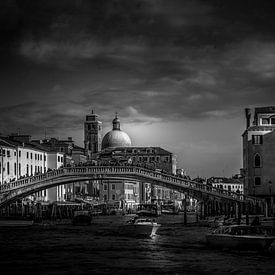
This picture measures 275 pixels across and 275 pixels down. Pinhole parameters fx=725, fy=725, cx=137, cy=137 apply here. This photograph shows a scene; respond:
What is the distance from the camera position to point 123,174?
1495 inches

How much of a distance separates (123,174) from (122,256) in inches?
688

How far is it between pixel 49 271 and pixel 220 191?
2160 centimetres

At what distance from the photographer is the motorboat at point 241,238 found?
20500mm

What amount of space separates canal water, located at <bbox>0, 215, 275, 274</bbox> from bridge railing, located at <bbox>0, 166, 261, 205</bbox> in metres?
9.95

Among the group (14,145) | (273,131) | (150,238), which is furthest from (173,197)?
A: (150,238)

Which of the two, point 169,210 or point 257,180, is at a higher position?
point 257,180

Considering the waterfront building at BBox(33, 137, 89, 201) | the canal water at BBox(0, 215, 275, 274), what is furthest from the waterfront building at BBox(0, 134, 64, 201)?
the canal water at BBox(0, 215, 275, 274)

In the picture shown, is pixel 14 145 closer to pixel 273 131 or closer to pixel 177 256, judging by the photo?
pixel 273 131

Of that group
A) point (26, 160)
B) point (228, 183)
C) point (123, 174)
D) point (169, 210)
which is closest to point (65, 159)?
point (26, 160)

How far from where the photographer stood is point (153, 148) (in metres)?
91.6

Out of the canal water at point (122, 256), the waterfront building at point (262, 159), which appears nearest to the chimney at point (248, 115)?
the waterfront building at point (262, 159)

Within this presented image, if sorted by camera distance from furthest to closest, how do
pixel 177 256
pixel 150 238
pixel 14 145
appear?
pixel 14 145 < pixel 150 238 < pixel 177 256

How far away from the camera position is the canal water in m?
17.7

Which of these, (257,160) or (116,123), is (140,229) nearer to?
(257,160)
